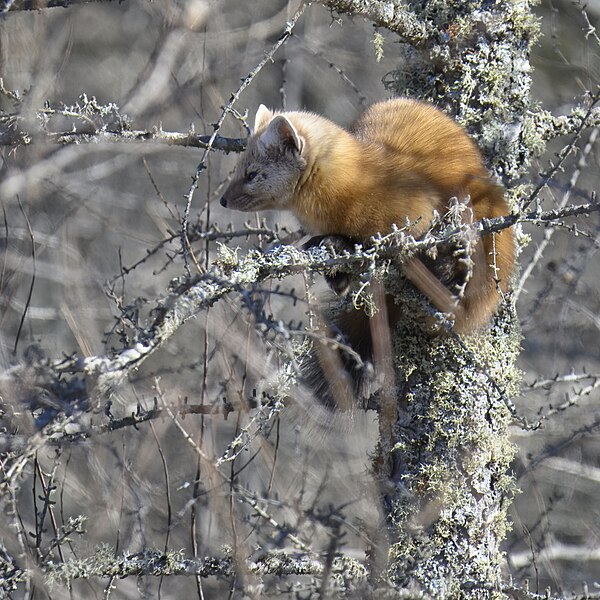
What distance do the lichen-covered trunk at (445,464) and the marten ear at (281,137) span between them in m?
1.13

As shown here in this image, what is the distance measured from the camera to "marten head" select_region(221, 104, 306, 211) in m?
4.05

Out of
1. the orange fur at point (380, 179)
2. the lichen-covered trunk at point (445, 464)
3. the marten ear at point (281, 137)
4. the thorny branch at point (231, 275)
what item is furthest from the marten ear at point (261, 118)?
the lichen-covered trunk at point (445, 464)

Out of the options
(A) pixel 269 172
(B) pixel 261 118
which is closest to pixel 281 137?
(A) pixel 269 172

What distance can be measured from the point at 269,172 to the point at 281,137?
0.54 ft

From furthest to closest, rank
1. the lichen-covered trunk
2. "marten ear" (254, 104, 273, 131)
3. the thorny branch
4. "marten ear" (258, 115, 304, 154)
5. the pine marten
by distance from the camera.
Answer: "marten ear" (254, 104, 273, 131) < "marten ear" (258, 115, 304, 154) < the pine marten < the lichen-covered trunk < the thorny branch

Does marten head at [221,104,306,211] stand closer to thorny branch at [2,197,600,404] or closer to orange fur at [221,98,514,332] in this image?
orange fur at [221,98,514,332]

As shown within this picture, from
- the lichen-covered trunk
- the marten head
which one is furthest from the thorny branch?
the marten head

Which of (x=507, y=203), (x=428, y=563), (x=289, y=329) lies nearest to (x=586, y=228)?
(x=507, y=203)

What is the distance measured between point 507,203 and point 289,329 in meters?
1.63

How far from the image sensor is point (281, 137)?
13.4 feet

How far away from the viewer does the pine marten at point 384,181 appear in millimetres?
3473

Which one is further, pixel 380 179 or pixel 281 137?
pixel 281 137

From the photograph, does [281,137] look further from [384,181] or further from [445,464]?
[445,464]

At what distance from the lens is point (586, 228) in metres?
3.81
